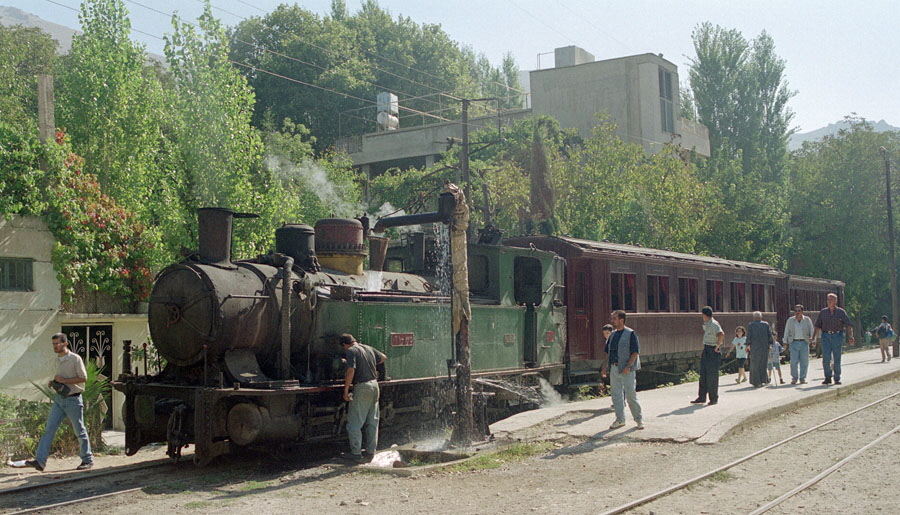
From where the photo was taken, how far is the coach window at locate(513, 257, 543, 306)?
13.3 meters

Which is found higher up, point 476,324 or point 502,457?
point 476,324

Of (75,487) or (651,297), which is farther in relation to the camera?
(651,297)

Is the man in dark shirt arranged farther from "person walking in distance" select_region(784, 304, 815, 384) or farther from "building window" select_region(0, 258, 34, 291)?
"building window" select_region(0, 258, 34, 291)

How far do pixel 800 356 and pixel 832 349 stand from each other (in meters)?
0.62

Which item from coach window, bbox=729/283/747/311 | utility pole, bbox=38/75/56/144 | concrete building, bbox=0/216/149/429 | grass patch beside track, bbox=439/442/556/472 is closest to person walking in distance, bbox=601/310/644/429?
grass patch beside track, bbox=439/442/556/472

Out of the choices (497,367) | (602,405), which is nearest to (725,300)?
(602,405)

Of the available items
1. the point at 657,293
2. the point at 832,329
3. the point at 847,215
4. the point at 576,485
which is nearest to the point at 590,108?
the point at 847,215

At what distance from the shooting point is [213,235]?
31.8 feet

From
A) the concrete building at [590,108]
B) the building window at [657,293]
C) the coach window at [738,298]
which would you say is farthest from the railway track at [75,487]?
the concrete building at [590,108]

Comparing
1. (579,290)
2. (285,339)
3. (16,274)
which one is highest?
(16,274)

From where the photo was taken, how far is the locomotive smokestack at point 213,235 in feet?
31.7

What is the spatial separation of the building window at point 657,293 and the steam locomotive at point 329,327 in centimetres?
213

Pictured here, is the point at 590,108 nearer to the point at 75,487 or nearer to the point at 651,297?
the point at 651,297

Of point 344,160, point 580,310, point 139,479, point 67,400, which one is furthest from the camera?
point 344,160
